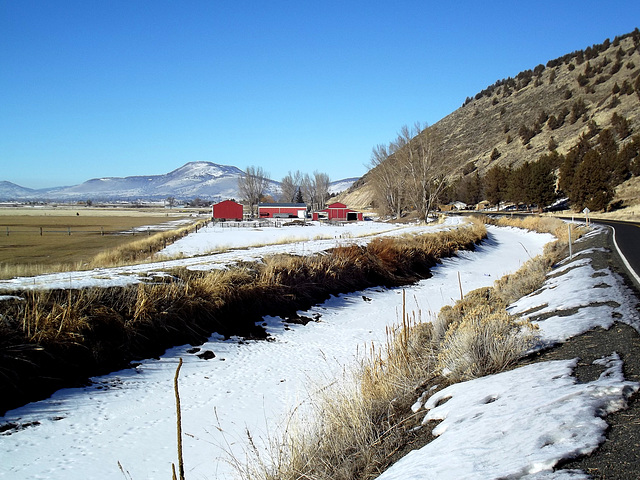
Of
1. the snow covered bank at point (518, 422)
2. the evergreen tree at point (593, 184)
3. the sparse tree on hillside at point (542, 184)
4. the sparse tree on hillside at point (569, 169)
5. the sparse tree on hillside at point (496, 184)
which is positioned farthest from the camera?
the sparse tree on hillside at point (496, 184)

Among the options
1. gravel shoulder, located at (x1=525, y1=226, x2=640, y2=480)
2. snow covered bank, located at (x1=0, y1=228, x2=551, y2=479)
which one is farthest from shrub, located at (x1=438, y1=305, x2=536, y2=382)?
snow covered bank, located at (x1=0, y1=228, x2=551, y2=479)

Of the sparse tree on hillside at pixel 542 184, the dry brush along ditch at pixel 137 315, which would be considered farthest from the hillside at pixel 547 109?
the dry brush along ditch at pixel 137 315

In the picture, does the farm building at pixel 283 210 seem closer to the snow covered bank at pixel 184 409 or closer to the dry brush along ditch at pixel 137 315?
the dry brush along ditch at pixel 137 315

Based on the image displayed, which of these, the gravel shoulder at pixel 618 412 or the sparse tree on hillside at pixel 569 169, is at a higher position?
the sparse tree on hillside at pixel 569 169

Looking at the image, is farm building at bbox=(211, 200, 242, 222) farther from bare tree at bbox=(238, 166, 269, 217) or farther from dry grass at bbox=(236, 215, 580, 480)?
dry grass at bbox=(236, 215, 580, 480)

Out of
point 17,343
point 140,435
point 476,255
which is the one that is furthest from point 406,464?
point 476,255

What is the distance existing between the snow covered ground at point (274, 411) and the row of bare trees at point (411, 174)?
43.4 m

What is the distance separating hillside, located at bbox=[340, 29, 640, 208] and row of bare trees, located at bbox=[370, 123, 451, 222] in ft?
76.4

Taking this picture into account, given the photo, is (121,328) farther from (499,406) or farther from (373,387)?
(499,406)

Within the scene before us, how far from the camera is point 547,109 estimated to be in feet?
293

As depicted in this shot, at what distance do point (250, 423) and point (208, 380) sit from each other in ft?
5.63

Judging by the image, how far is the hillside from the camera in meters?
70.7

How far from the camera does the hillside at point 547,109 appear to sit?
70.7 m

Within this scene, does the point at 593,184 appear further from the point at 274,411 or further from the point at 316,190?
the point at 316,190
